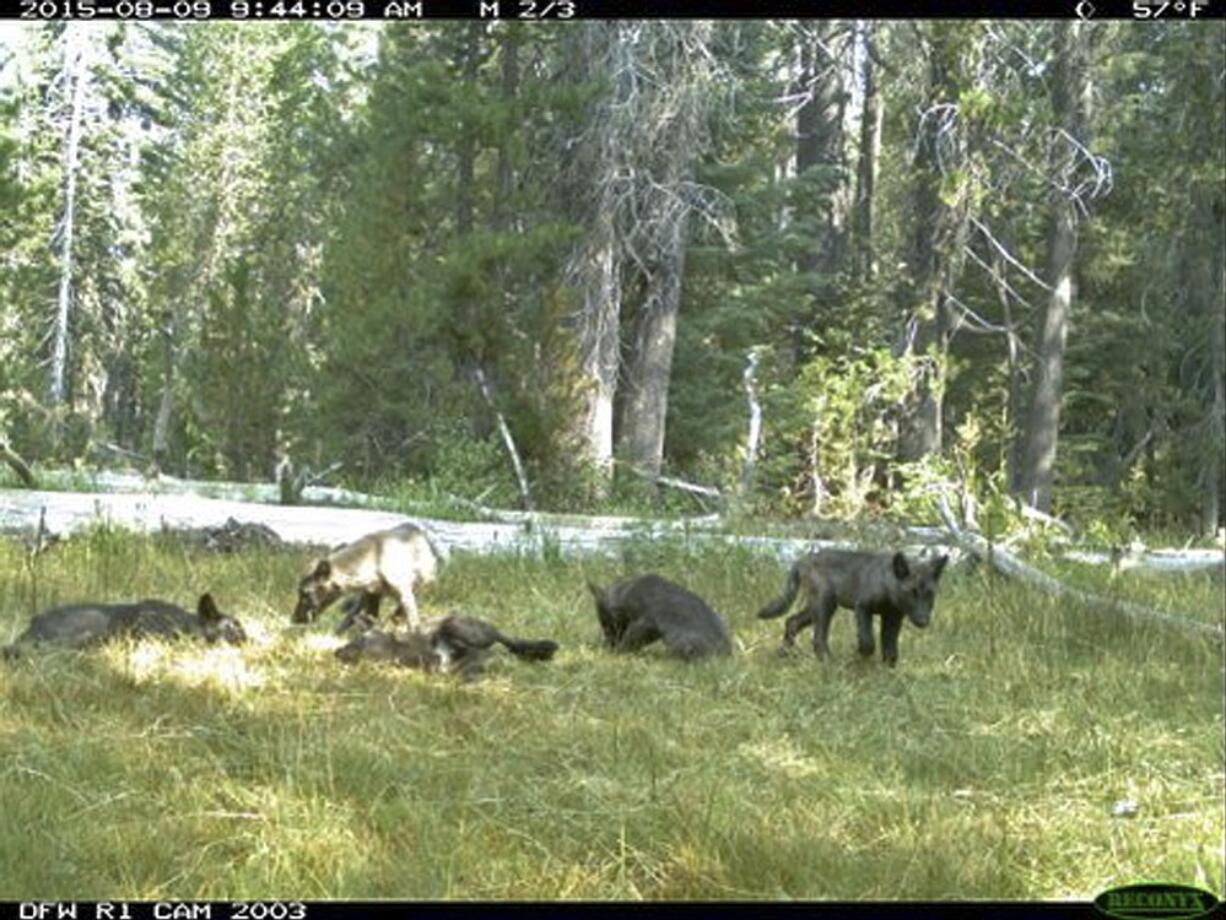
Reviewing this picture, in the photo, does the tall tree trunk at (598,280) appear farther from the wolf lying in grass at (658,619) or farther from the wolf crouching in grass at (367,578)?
the wolf lying in grass at (658,619)

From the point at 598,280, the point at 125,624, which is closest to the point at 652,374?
the point at 598,280

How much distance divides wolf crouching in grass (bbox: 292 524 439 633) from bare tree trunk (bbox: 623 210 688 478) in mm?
7969

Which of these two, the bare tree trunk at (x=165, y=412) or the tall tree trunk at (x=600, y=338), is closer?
the tall tree trunk at (x=600, y=338)

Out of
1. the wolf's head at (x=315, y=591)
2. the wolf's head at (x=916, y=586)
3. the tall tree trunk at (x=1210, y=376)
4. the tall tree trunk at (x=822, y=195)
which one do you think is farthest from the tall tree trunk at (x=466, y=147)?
the wolf's head at (x=916, y=586)

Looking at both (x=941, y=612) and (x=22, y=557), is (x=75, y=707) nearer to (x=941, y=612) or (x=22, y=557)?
(x=22, y=557)

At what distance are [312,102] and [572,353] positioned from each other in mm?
12853

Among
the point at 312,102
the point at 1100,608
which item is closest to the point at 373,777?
the point at 1100,608

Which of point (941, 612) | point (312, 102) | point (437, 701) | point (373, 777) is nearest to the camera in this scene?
point (373, 777)

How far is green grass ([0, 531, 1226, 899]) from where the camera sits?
12.5 ft

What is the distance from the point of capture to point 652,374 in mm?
16359

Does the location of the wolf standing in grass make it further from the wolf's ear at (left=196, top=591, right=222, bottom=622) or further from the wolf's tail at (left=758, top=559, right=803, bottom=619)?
the wolf's ear at (left=196, top=591, right=222, bottom=622)

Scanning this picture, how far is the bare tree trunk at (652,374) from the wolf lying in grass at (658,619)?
8.36 metres

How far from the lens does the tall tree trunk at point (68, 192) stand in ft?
81.9

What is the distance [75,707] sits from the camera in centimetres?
562
